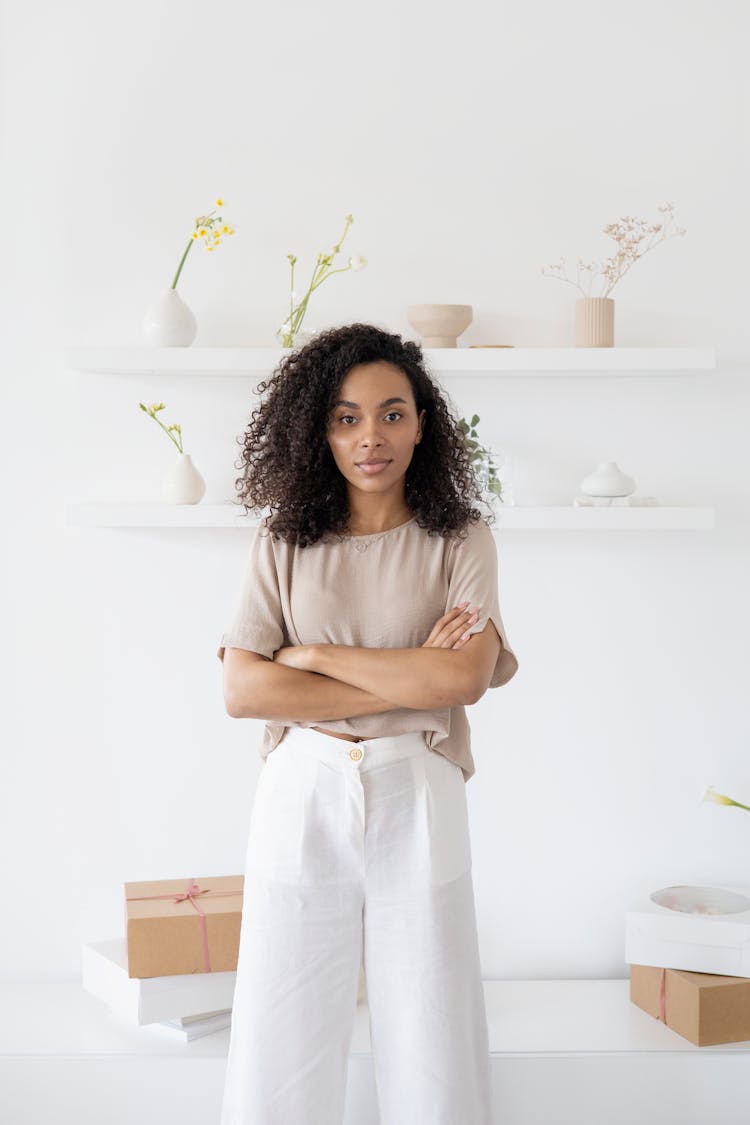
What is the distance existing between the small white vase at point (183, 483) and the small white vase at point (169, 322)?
244 mm

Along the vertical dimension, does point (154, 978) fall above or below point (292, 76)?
below

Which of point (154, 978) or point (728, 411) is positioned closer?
point (154, 978)

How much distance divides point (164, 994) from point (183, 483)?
1.03 metres

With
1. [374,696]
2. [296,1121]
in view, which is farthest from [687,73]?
[296,1121]

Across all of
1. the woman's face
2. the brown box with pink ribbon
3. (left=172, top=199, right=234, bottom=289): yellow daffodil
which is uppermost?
(left=172, top=199, right=234, bottom=289): yellow daffodil

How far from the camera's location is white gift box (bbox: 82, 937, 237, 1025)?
2.20m

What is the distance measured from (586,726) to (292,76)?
159 cm

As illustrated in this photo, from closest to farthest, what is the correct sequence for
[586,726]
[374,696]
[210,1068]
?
[374,696] → [210,1068] → [586,726]

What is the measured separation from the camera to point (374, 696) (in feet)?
5.34

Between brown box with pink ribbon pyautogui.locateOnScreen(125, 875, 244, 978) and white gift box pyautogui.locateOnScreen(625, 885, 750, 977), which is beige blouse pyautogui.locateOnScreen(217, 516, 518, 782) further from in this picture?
white gift box pyautogui.locateOnScreen(625, 885, 750, 977)

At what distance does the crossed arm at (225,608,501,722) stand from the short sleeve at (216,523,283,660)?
29 mm

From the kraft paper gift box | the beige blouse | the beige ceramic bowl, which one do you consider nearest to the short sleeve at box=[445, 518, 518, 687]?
the beige blouse

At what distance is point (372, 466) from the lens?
166 centimetres

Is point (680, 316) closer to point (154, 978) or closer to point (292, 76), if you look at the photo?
point (292, 76)
